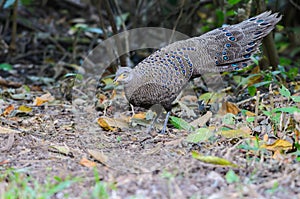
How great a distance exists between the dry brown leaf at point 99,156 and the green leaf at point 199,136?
0.68m

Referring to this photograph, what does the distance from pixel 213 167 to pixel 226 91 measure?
8.73ft

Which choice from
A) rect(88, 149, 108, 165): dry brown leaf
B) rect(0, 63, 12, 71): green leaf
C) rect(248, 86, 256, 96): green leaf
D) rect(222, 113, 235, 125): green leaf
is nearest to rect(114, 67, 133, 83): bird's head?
rect(222, 113, 235, 125): green leaf

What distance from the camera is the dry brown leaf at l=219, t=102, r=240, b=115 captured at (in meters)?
5.03

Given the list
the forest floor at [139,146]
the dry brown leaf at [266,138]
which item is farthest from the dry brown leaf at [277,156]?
the dry brown leaf at [266,138]

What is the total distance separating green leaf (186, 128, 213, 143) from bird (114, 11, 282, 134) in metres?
0.66

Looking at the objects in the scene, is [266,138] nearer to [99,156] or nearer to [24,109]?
[99,156]

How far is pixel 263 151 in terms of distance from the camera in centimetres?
344

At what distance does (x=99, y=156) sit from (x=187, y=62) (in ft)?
5.00

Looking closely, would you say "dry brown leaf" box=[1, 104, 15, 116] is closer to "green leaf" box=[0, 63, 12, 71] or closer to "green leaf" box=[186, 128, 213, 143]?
"green leaf" box=[0, 63, 12, 71]

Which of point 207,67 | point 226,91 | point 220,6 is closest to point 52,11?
point 220,6

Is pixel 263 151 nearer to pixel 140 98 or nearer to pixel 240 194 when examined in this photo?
pixel 240 194

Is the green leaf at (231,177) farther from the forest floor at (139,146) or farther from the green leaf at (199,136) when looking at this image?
the green leaf at (199,136)

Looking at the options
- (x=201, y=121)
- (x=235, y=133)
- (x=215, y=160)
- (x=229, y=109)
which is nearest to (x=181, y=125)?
(x=201, y=121)

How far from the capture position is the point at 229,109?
5.06 meters
